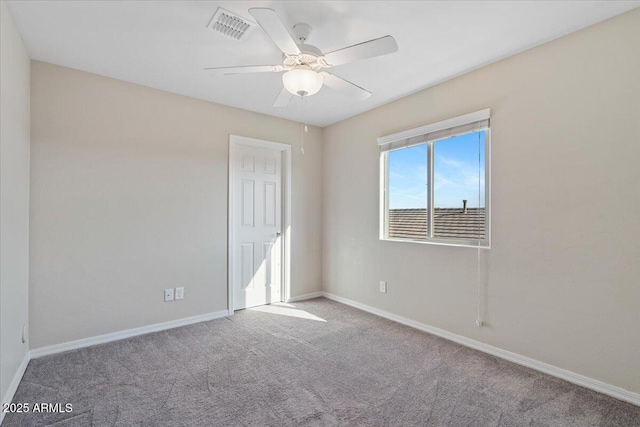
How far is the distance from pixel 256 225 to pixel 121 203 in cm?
149

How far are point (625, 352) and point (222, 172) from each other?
371cm

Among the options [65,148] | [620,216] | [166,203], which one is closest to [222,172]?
[166,203]

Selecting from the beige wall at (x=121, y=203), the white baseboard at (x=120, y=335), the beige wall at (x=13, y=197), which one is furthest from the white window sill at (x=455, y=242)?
the beige wall at (x=13, y=197)

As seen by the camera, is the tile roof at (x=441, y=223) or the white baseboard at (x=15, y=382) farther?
the tile roof at (x=441, y=223)

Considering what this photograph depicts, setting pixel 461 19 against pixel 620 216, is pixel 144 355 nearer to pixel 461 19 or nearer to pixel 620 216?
pixel 461 19

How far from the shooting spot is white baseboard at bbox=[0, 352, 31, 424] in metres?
1.86

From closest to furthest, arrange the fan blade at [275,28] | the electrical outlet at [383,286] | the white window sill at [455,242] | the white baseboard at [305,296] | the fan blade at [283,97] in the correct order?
1. the fan blade at [275,28]
2. the fan blade at [283,97]
3. the white window sill at [455,242]
4. the electrical outlet at [383,286]
5. the white baseboard at [305,296]

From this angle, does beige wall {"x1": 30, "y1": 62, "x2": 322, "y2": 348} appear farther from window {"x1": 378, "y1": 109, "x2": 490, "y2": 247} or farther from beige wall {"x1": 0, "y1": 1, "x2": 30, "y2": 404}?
window {"x1": 378, "y1": 109, "x2": 490, "y2": 247}

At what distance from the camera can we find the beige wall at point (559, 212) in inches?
78.4

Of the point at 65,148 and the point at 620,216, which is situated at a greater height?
the point at 65,148

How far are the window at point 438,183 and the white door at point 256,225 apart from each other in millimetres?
1405

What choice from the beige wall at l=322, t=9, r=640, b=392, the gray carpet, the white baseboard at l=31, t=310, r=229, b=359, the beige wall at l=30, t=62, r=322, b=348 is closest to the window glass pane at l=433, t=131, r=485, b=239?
the beige wall at l=322, t=9, r=640, b=392

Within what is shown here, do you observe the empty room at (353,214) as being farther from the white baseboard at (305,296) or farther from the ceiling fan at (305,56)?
the white baseboard at (305,296)

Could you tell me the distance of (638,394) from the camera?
76.2 inches
